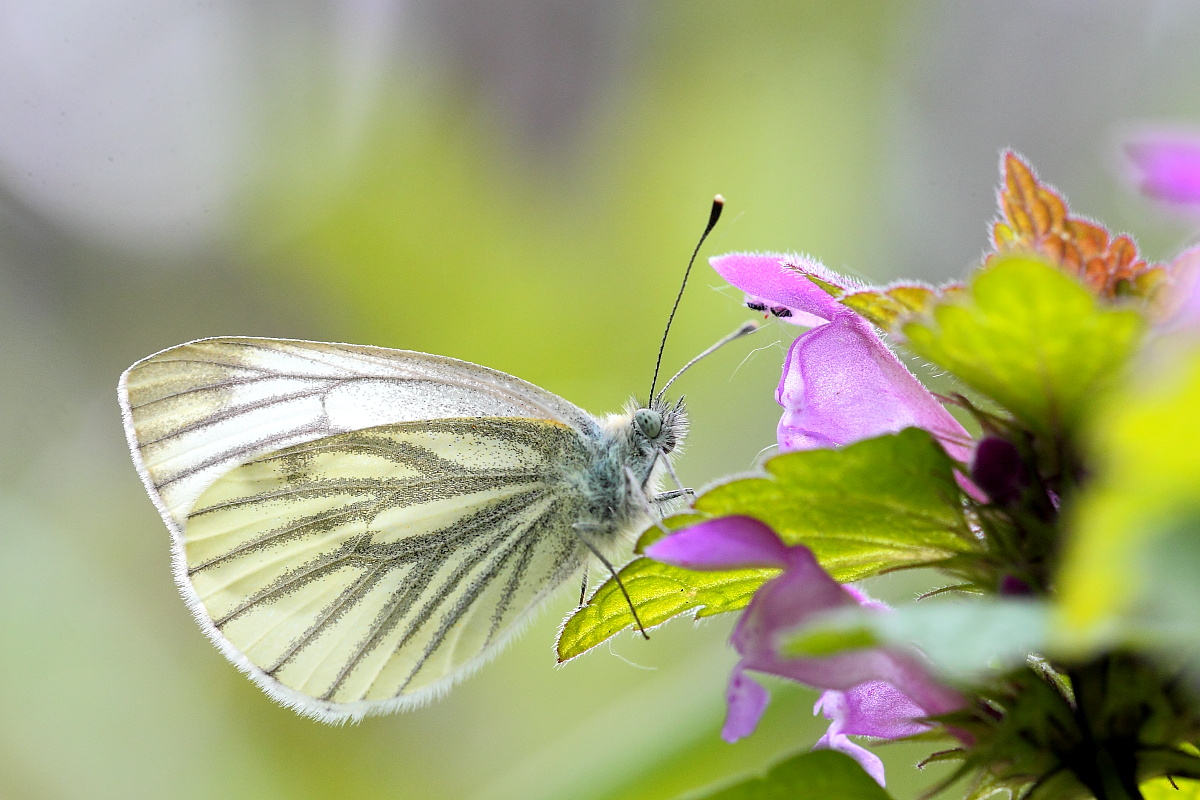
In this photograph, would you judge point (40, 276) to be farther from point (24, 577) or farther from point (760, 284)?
point (760, 284)

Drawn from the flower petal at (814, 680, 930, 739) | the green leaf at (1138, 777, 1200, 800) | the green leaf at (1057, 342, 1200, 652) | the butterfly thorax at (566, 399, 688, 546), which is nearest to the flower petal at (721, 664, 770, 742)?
the flower petal at (814, 680, 930, 739)

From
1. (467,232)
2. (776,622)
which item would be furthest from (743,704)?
(467,232)

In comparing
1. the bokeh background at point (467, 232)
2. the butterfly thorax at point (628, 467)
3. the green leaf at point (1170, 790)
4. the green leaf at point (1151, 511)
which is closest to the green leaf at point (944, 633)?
the green leaf at point (1151, 511)

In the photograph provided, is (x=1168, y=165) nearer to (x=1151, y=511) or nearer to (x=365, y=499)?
(x=1151, y=511)

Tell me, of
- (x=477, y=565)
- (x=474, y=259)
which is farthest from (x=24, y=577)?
(x=477, y=565)

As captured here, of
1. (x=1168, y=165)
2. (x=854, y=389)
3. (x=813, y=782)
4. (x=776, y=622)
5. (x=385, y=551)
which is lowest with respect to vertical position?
(x=385, y=551)
